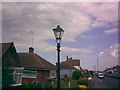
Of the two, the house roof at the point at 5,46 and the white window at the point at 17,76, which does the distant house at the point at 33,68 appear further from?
the house roof at the point at 5,46

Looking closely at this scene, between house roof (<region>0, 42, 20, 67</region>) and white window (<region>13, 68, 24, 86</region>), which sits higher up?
house roof (<region>0, 42, 20, 67</region>)

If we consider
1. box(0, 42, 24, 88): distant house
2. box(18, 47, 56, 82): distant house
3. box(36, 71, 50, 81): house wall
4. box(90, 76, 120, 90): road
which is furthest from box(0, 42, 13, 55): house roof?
box(90, 76, 120, 90): road

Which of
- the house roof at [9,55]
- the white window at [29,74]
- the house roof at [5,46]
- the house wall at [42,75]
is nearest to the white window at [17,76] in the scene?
the house roof at [9,55]

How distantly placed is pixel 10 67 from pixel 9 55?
1.46 m

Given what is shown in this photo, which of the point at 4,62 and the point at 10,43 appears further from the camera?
the point at 10,43

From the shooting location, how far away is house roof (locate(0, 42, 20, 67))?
20567mm

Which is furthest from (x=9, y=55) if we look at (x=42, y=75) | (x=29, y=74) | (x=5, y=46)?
(x=42, y=75)

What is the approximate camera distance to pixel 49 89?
16156 mm

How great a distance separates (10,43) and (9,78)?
14.8ft

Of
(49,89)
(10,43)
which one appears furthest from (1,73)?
(49,89)

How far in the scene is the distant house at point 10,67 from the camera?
19922mm

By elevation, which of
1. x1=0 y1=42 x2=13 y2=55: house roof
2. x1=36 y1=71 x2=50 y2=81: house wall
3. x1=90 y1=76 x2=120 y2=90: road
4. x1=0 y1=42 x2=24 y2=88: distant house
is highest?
x1=0 y1=42 x2=13 y2=55: house roof

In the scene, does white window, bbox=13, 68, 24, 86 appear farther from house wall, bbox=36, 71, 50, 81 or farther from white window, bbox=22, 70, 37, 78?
house wall, bbox=36, 71, 50, 81

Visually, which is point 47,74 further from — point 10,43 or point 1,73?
point 1,73
